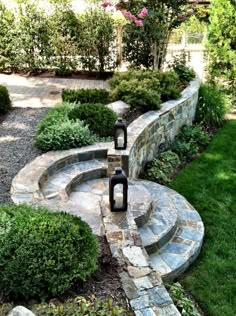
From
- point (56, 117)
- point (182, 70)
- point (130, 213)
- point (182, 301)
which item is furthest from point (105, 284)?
point (182, 70)

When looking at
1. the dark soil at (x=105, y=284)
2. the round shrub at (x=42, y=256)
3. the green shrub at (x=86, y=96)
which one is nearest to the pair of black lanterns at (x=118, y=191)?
the dark soil at (x=105, y=284)

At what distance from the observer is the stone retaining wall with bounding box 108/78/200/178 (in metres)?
5.39

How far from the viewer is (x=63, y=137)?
5.87 metres

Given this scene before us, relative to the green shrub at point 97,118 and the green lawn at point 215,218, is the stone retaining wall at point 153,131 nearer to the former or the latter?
the green shrub at point 97,118

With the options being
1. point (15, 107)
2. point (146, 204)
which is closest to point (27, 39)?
point (15, 107)

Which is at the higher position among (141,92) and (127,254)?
(141,92)

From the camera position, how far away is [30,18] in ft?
32.9

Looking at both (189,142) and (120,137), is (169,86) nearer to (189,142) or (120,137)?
(189,142)

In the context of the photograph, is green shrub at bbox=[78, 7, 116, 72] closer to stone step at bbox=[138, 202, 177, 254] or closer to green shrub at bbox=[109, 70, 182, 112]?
green shrub at bbox=[109, 70, 182, 112]

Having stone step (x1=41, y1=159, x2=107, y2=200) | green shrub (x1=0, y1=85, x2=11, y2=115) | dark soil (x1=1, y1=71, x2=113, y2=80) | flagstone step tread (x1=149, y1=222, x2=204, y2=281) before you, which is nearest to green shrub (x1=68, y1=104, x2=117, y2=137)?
stone step (x1=41, y1=159, x2=107, y2=200)

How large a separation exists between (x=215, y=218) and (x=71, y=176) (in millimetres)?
2025

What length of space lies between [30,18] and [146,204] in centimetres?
702

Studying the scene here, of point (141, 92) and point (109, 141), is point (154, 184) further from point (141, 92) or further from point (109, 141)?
point (141, 92)

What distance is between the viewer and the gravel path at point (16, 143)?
517 cm
